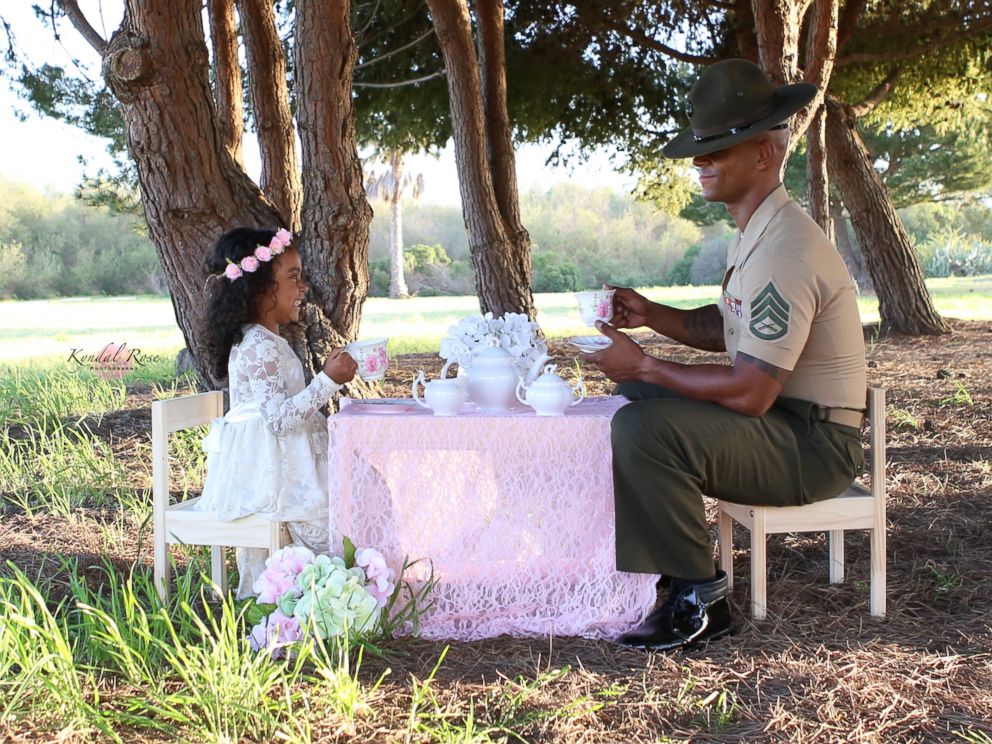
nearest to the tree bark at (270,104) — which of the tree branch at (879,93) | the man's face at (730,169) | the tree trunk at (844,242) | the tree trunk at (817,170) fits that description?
the man's face at (730,169)

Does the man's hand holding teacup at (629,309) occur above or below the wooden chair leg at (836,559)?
above

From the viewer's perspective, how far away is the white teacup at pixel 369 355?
2662 mm

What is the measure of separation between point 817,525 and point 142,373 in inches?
289

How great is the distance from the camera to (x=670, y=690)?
7.54 feet

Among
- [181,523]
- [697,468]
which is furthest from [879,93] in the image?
[181,523]

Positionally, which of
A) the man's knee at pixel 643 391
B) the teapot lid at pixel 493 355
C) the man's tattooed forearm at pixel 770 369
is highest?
the teapot lid at pixel 493 355

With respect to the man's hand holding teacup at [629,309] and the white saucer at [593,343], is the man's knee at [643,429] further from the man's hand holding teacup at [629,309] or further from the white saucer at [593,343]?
the man's hand holding teacup at [629,309]

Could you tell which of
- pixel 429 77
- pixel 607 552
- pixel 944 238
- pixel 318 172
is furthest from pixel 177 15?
pixel 944 238

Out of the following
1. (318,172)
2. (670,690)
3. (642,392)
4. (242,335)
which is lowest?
(670,690)

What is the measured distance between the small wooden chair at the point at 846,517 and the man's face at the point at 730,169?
652 millimetres

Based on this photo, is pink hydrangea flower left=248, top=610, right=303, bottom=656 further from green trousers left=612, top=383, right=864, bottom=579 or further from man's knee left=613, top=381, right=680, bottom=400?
man's knee left=613, top=381, right=680, bottom=400

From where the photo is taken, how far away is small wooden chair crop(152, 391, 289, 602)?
2.71m

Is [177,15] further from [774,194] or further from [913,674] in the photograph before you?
[913,674]

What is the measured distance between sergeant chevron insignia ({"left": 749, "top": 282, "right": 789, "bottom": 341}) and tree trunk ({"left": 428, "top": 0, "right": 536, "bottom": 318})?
5345 mm
